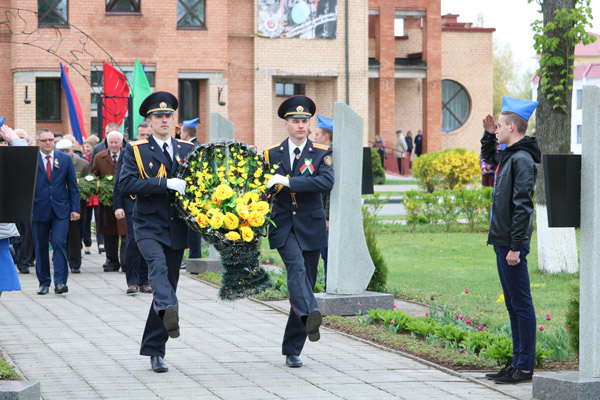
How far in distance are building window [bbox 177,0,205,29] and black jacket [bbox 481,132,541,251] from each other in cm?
2887

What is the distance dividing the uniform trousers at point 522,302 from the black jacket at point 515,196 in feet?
0.45

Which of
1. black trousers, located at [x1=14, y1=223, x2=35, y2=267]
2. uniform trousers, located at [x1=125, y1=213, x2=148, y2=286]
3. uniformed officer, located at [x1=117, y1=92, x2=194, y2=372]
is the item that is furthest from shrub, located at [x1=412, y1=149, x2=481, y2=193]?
uniformed officer, located at [x1=117, y1=92, x2=194, y2=372]

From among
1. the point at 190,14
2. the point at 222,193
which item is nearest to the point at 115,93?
the point at 222,193

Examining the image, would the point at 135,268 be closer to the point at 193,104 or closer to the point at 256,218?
the point at 256,218

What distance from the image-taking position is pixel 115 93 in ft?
67.7

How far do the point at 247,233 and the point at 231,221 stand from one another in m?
0.16

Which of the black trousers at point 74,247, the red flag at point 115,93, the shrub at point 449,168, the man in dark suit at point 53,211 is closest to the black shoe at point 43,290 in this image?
the man in dark suit at point 53,211

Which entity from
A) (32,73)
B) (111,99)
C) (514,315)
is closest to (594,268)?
(514,315)

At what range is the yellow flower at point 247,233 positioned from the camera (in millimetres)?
7016

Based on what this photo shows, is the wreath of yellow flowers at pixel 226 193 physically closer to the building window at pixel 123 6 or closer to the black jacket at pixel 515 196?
the black jacket at pixel 515 196

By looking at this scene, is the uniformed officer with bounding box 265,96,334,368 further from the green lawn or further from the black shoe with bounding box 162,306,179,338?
the green lawn

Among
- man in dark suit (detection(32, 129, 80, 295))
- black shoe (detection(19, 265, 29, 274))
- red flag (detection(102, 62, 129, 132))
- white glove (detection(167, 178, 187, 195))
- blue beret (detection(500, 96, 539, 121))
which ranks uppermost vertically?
red flag (detection(102, 62, 129, 132))

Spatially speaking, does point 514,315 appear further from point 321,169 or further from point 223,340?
point 223,340

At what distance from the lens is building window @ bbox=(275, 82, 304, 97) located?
39.3 m
